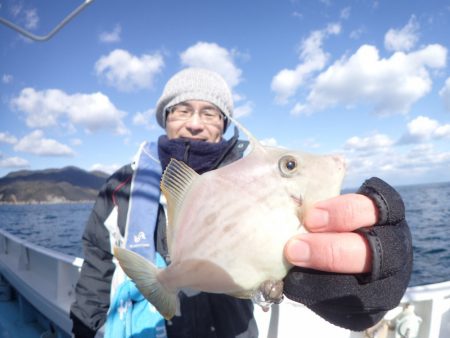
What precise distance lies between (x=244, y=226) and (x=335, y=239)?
1.34 ft

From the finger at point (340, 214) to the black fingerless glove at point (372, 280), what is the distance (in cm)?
6

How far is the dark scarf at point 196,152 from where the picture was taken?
2660mm

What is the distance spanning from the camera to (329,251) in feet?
4.18

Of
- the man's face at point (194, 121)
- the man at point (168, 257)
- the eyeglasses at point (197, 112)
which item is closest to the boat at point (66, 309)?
the man at point (168, 257)

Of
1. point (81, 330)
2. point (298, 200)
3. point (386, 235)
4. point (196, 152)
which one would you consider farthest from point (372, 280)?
point (81, 330)

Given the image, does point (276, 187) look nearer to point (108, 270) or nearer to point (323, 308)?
point (323, 308)

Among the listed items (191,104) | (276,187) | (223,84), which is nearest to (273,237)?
(276,187)

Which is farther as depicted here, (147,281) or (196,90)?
(196,90)

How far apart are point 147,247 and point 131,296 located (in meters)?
0.38

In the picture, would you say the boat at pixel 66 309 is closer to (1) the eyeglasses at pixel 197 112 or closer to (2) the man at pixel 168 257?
(2) the man at pixel 168 257

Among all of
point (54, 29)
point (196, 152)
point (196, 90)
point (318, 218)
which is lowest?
point (318, 218)

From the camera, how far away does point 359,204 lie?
1.32 meters

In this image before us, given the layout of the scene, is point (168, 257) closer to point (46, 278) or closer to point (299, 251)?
point (299, 251)

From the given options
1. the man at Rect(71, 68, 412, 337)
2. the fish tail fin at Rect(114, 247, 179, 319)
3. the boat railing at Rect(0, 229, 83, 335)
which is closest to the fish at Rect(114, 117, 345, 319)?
the fish tail fin at Rect(114, 247, 179, 319)
